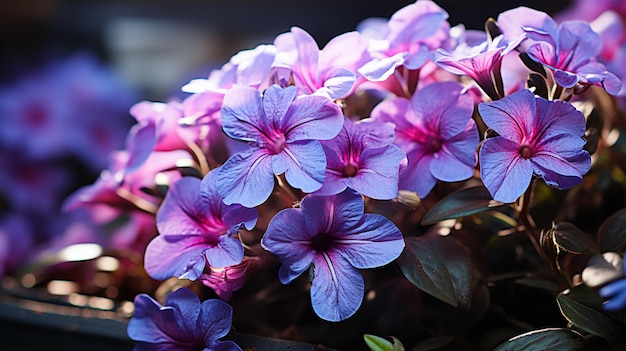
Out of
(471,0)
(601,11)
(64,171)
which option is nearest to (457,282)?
(601,11)

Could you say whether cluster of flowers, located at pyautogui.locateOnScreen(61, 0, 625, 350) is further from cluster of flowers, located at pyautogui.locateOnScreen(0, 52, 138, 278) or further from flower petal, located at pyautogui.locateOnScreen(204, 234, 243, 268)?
cluster of flowers, located at pyautogui.locateOnScreen(0, 52, 138, 278)

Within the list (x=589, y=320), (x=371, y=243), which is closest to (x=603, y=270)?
(x=589, y=320)

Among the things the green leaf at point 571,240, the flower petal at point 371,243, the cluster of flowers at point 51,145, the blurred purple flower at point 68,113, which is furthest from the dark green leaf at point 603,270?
the blurred purple flower at point 68,113

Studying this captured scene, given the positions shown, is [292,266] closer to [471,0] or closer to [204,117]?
[204,117]

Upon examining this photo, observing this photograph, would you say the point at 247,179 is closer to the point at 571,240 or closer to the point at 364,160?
the point at 364,160

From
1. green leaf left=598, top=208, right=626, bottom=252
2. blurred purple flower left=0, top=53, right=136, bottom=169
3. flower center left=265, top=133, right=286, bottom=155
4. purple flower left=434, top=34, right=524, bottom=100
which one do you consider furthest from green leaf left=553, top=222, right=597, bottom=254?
blurred purple flower left=0, top=53, right=136, bottom=169
